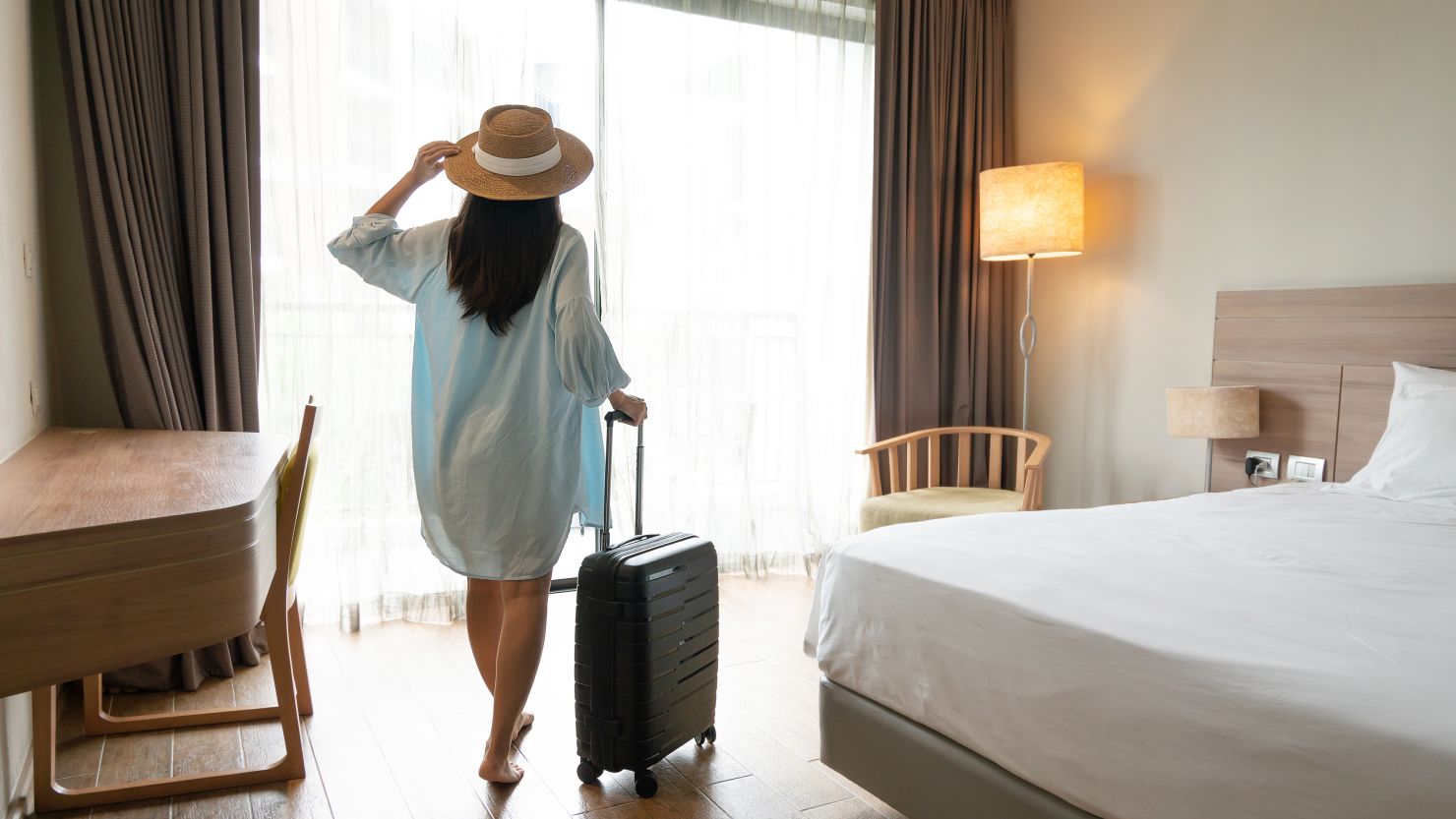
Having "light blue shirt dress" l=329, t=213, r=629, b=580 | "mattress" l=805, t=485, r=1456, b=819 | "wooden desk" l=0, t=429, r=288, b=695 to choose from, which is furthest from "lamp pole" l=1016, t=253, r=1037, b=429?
"wooden desk" l=0, t=429, r=288, b=695

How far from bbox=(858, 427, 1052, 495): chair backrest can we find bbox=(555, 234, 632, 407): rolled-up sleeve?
1977 mm

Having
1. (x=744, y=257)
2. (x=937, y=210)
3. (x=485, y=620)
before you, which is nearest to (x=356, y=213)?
(x=744, y=257)

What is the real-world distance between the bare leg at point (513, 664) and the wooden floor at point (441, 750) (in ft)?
0.20

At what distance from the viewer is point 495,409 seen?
2242mm

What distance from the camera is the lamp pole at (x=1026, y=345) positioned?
429 cm

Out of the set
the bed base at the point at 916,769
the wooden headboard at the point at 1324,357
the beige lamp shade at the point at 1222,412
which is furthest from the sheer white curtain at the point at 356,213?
the wooden headboard at the point at 1324,357

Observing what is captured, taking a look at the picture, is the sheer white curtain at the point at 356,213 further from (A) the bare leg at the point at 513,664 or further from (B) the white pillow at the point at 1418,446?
(B) the white pillow at the point at 1418,446

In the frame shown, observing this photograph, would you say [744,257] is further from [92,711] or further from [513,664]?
[92,711]

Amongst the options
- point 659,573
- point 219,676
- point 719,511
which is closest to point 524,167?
point 659,573

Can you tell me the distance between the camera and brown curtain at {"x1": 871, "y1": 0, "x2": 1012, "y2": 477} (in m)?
4.27

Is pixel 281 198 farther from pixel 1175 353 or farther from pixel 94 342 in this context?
pixel 1175 353

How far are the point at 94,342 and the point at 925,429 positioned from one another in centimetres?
313

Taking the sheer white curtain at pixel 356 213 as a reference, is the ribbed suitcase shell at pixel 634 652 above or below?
below

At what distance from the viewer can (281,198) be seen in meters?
3.27
